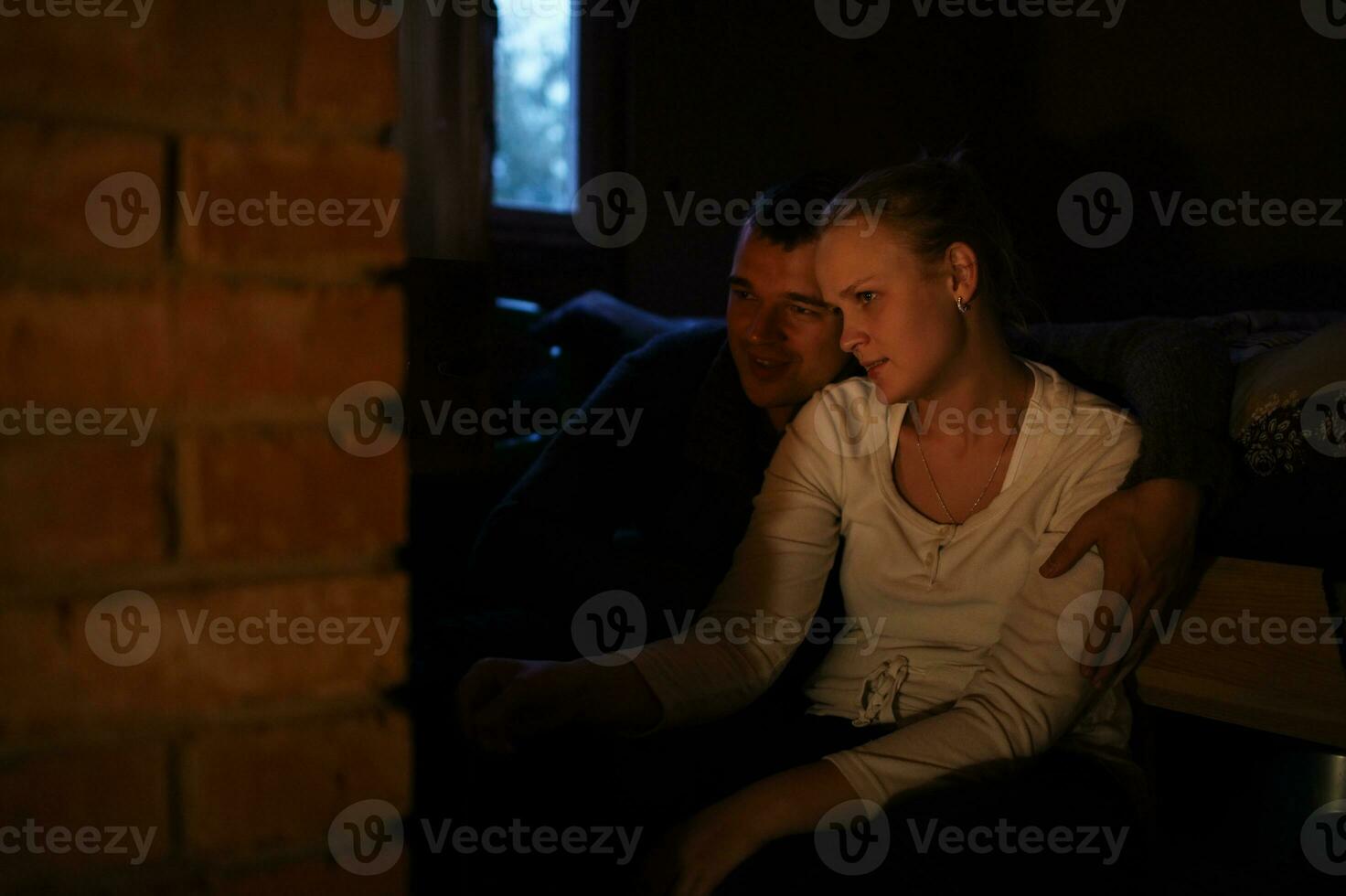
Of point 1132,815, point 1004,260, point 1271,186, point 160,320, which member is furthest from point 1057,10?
point 160,320

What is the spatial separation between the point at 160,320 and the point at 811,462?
33.1 inches

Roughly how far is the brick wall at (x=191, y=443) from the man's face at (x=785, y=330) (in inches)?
39.1

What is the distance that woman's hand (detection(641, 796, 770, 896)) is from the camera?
91 cm
